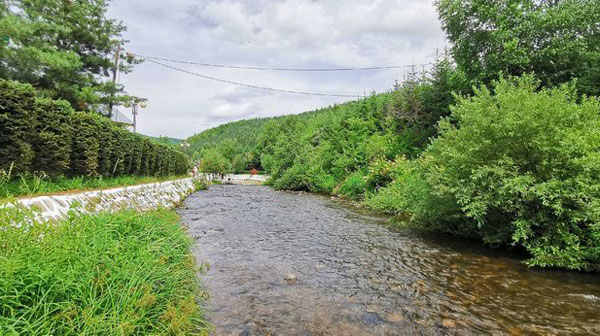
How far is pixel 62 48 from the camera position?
18234 mm

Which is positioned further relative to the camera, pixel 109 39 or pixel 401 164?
pixel 109 39

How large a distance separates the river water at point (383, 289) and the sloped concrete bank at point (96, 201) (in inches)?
90.8

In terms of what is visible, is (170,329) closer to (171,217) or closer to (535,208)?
(171,217)

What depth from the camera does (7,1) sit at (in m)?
13.4

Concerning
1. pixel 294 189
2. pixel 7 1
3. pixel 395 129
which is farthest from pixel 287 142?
pixel 7 1

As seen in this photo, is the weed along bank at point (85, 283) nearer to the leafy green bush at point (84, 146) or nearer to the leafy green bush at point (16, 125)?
the leafy green bush at point (16, 125)

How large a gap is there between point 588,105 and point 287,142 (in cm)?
3136

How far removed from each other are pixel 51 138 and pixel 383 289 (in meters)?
8.54

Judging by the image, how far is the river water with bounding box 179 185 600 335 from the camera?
3867mm

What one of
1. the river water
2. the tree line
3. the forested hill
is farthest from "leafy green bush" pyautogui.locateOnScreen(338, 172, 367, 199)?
the forested hill

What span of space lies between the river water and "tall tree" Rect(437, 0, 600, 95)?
11127mm

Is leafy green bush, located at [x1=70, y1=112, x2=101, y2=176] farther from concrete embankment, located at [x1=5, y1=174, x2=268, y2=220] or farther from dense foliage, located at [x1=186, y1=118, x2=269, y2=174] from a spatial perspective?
dense foliage, located at [x1=186, y1=118, x2=269, y2=174]

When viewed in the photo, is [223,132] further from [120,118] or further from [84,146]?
[84,146]

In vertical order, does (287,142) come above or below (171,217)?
above
